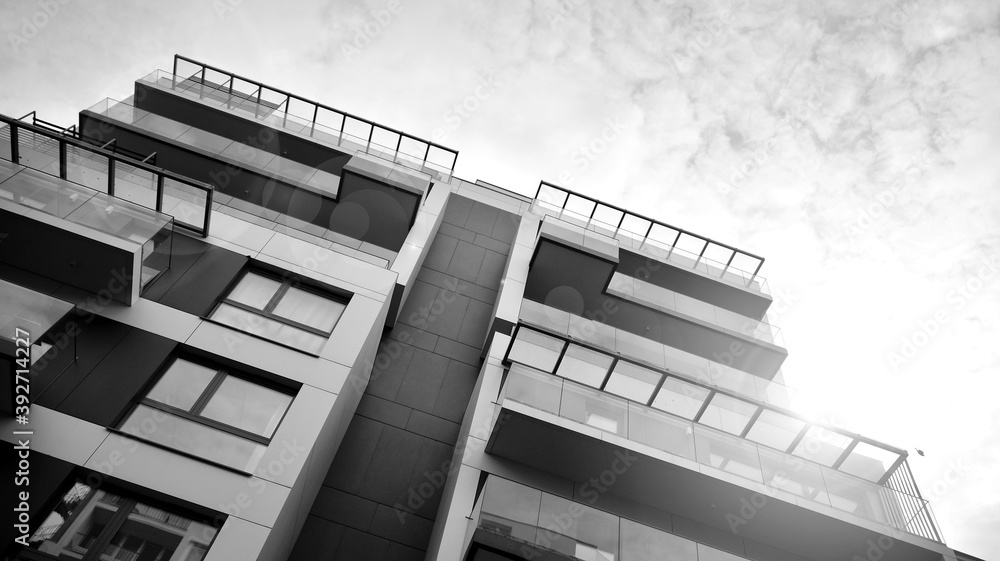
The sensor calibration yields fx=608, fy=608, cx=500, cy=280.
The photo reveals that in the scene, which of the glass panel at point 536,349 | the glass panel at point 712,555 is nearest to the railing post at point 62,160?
the glass panel at point 536,349

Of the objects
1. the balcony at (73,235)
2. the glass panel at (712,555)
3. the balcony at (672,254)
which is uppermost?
the balcony at (672,254)

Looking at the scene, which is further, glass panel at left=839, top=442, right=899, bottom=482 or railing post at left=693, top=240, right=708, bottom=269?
railing post at left=693, top=240, right=708, bottom=269

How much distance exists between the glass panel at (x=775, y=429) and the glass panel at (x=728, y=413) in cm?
24

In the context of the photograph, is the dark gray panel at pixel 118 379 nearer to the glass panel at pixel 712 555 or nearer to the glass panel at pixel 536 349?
the glass panel at pixel 536 349

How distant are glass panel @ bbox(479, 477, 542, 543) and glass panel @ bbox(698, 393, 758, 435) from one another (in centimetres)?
522

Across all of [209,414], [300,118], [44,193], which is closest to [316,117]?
[300,118]

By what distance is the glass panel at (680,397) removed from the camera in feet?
44.7

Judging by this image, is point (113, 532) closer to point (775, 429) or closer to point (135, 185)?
point (135, 185)

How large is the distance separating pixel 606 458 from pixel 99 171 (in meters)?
11.4

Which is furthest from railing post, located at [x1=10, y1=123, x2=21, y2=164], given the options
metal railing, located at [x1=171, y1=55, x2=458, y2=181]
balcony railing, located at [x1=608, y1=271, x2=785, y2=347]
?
balcony railing, located at [x1=608, y1=271, x2=785, y2=347]

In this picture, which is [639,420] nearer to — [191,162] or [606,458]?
[606,458]

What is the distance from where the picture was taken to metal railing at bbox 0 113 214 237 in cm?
1134

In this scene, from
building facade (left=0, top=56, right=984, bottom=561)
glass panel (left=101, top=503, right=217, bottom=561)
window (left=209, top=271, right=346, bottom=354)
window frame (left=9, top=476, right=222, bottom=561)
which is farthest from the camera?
window (left=209, top=271, right=346, bottom=354)

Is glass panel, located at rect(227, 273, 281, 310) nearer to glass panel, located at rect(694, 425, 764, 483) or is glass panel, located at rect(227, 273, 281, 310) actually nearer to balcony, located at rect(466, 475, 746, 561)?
balcony, located at rect(466, 475, 746, 561)
